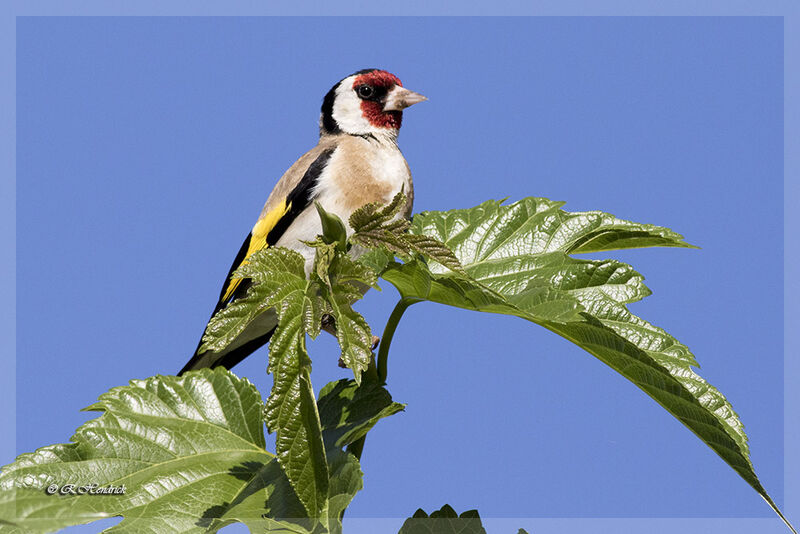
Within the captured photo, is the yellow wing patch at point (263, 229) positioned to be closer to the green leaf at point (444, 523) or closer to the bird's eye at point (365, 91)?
the bird's eye at point (365, 91)

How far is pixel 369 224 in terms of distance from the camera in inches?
66.5

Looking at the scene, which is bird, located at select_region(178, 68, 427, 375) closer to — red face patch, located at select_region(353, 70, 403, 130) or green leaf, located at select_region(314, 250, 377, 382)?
red face patch, located at select_region(353, 70, 403, 130)

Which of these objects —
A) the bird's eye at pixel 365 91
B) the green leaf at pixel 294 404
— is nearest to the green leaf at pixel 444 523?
the green leaf at pixel 294 404

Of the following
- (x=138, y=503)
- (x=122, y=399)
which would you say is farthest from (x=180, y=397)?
(x=138, y=503)

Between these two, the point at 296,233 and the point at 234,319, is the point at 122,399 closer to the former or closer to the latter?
the point at 234,319

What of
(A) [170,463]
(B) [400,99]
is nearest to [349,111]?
(B) [400,99]

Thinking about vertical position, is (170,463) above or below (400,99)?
below

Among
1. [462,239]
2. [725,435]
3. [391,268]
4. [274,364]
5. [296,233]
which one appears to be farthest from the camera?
[296,233]

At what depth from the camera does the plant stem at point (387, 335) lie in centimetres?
193

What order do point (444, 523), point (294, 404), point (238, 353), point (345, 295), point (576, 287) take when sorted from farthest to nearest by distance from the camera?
point (238, 353) < point (576, 287) < point (444, 523) < point (345, 295) < point (294, 404)

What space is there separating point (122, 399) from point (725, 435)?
1.37 m

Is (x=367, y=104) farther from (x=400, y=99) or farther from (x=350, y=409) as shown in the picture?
(x=350, y=409)

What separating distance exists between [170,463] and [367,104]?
7.19 feet

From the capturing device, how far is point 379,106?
3.61 m
